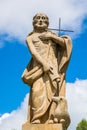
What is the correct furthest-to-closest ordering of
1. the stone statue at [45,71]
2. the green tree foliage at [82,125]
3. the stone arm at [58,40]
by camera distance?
the green tree foliage at [82,125] → the stone arm at [58,40] → the stone statue at [45,71]

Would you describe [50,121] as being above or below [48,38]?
below

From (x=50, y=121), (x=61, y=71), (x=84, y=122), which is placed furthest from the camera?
(x=84, y=122)

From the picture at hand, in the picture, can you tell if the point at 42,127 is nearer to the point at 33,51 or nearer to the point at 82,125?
the point at 33,51

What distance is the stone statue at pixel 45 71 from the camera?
15.3 m

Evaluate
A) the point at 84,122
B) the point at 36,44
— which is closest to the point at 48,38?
the point at 36,44

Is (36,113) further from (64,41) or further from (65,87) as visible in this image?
(64,41)

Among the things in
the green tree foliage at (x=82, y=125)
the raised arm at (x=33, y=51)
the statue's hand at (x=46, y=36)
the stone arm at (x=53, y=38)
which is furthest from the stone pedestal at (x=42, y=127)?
the green tree foliage at (x=82, y=125)

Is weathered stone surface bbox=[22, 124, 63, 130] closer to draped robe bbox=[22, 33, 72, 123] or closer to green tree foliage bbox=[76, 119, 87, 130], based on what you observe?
draped robe bbox=[22, 33, 72, 123]

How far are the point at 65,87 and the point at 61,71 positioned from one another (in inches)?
22.3

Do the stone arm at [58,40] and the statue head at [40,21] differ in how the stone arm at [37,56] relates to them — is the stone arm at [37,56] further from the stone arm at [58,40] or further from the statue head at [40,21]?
the stone arm at [58,40]

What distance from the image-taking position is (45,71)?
15719 mm

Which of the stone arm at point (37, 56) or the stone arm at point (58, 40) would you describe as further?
the stone arm at point (58, 40)

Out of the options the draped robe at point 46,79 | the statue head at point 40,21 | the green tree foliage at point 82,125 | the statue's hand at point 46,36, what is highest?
the statue head at point 40,21

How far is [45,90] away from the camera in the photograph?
1563 cm
